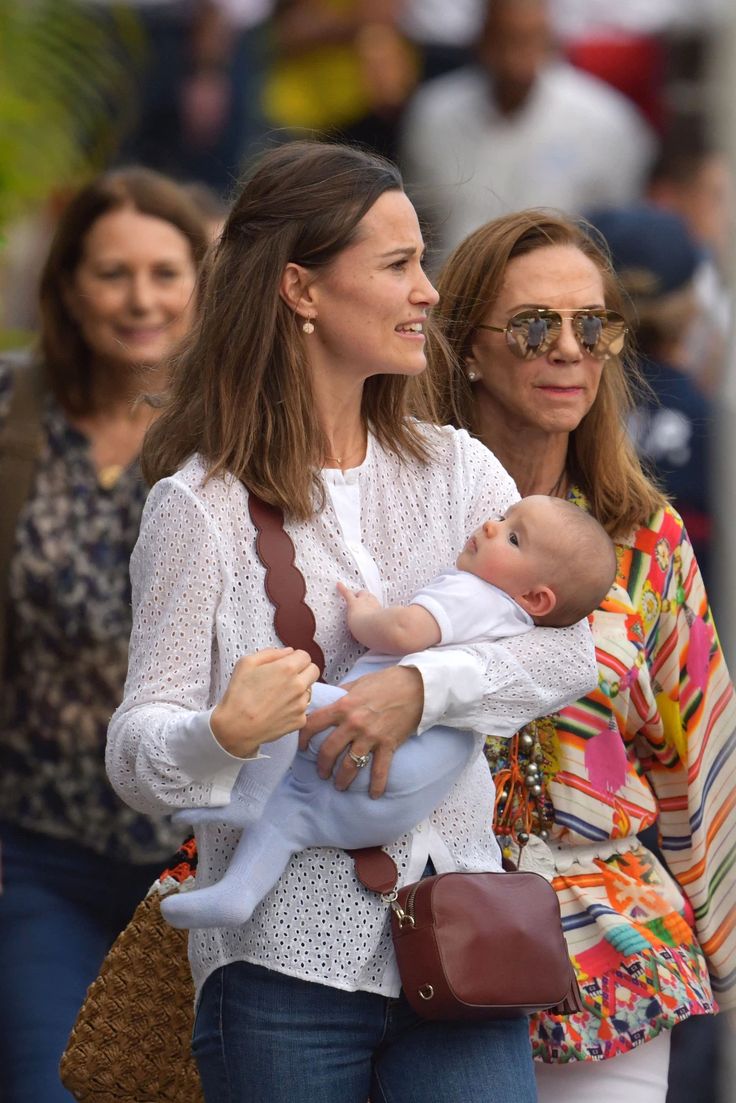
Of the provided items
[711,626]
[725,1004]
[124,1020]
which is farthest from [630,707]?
[124,1020]

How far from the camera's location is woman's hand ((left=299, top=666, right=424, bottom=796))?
2.93m

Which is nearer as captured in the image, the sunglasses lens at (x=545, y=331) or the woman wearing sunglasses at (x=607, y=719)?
the woman wearing sunglasses at (x=607, y=719)

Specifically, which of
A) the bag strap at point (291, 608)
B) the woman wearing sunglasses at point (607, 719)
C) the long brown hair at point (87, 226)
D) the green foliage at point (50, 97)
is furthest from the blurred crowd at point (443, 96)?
the bag strap at point (291, 608)

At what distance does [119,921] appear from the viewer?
14.4 ft

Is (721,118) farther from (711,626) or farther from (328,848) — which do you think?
(328,848)

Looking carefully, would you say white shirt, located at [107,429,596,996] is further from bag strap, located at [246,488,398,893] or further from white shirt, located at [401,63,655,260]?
white shirt, located at [401,63,655,260]

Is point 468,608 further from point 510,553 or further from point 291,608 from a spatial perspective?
point 291,608

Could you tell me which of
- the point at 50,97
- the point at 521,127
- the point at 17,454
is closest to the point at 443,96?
the point at 521,127

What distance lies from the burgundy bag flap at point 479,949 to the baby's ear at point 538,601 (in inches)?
16.6

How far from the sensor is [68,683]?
4.45 meters

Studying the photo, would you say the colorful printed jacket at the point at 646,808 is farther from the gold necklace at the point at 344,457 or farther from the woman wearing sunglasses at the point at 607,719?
the gold necklace at the point at 344,457

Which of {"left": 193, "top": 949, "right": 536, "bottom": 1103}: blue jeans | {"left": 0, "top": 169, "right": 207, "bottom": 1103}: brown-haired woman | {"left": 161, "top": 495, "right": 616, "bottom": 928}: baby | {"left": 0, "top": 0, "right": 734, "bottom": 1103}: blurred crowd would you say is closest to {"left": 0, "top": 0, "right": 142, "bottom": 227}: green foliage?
{"left": 0, "top": 0, "right": 734, "bottom": 1103}: blurred crowd

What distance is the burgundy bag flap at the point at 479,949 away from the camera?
293 cm

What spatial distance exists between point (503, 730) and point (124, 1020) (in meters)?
0.86
